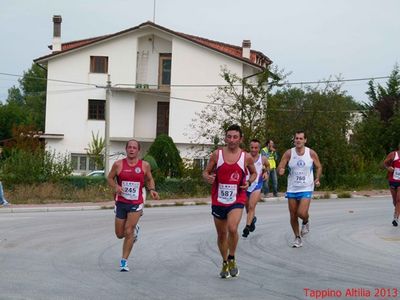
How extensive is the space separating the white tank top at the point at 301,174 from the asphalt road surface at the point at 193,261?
1.04 meters

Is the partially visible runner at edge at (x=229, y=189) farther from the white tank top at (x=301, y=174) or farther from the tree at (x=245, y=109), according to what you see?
the tree at (x=245, y=109)

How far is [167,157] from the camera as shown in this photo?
36219 millimetres

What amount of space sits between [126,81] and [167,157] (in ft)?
50.5

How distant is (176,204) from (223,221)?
1462 centimetres

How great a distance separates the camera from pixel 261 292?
9.03 metres

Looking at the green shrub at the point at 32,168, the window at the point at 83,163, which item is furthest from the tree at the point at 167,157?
the window at the point at 83,163

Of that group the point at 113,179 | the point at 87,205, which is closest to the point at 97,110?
the point at 87,205

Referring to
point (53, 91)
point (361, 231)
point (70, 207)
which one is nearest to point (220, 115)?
point (70, 207)

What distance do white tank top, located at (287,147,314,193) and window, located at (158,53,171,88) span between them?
38.2 m

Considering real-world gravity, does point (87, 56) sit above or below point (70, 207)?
above

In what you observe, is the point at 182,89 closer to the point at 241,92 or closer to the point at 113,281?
the point at 241,92

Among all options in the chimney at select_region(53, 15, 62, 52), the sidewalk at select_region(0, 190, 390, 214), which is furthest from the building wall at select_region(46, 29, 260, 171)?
the sidewalk at select_region(0, 190, 390, 214)

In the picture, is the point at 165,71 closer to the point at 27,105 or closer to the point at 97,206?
the point at 97,206

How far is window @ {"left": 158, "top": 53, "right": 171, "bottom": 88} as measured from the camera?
168 feet
